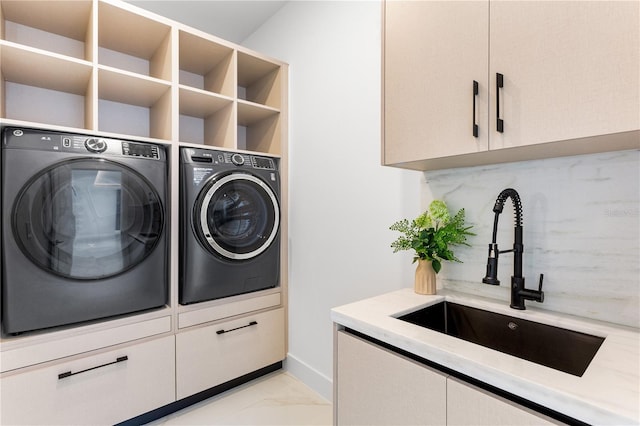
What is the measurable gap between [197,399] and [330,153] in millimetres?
1798

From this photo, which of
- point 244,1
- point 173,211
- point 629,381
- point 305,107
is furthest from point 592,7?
point 244,1

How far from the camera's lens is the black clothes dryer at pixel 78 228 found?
1.48 metres

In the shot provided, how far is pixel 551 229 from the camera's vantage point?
4.03ft

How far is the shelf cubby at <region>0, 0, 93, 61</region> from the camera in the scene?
177 centimetres

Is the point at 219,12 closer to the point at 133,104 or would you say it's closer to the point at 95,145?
the point at 133,104

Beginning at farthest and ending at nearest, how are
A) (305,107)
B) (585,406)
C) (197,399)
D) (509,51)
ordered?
(305,107), (197,399), (509,51), (585,406)

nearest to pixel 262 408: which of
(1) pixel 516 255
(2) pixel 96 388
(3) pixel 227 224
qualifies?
(2) pixel 96 388

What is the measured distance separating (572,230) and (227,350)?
200 cm

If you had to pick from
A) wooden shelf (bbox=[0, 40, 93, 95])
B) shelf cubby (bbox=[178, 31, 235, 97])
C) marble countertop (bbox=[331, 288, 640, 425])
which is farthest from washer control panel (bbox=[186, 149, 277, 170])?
marble countertop (bbox=[331, 288, 640, 425])

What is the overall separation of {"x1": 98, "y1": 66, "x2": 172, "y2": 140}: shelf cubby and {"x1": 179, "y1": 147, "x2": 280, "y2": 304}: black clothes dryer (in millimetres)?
344

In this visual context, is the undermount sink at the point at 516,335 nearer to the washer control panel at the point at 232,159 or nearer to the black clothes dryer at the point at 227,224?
the black clothes dryer at the point at 227,224

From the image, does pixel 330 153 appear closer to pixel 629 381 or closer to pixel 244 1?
pixel 244 1

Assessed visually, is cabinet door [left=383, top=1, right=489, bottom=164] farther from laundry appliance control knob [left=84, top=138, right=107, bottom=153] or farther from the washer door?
laundry appliance control knob [left=84, top=138, right=107, bottom=153]

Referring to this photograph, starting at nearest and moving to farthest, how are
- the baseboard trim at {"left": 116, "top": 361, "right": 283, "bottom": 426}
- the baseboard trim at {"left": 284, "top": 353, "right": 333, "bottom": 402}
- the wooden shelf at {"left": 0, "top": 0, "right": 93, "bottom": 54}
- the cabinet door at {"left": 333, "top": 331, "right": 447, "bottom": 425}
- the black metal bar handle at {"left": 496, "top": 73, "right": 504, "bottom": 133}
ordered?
the cabinet door at {"left": 333, "top": 331, "right": 447, "bottom": 425} < the black metal bar handle at {"left": 496, "top": 73, "right": 504, "bottom": 133} < the wooden shelf at {"left": 0, "top": 0, "right": 93, "bottom": 54} < the baseboard trim at {"left": 116, "top": 361, "right": 283, "bottom": 426} < the baseboard trim at {"left": 284, "top": 353, "right": 333, "bottom": 402}
